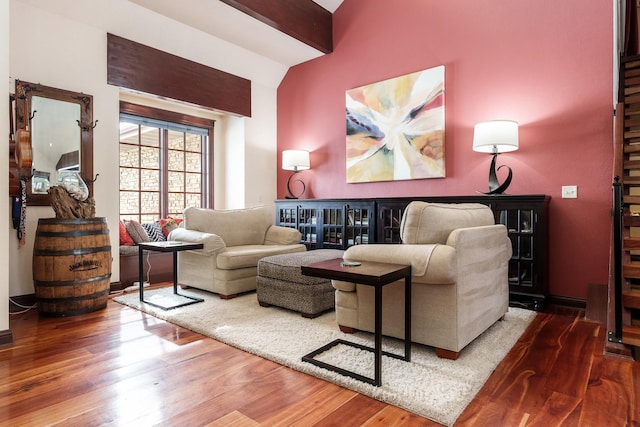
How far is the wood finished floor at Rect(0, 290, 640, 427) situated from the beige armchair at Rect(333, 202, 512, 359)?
297mm

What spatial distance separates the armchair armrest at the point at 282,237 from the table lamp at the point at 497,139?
202cm

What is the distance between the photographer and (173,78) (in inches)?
170

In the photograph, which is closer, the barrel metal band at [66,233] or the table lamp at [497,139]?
the barrel metal band at [66,233]

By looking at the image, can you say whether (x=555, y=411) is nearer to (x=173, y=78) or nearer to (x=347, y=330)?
(x=347, y=330)

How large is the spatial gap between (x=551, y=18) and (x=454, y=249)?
2.69 m

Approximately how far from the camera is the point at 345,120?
4.77 metres

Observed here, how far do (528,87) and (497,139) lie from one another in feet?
2.24

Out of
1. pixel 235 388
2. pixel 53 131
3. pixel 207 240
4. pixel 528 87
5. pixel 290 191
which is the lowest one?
pixel 235 388

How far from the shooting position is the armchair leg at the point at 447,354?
203cm

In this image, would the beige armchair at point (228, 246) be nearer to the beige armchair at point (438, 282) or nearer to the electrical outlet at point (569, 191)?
the beige armchair at point (438, 282)

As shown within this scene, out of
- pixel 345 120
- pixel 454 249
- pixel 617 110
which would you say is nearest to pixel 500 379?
pixel 454 249

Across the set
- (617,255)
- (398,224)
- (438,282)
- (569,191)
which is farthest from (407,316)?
(569,191)

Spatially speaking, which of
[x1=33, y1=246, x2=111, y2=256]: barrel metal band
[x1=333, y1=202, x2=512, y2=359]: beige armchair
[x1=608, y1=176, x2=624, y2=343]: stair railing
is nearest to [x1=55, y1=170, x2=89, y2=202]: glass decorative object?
[x1=33, y1=246, x2=111, y2=256]: barrel metal band

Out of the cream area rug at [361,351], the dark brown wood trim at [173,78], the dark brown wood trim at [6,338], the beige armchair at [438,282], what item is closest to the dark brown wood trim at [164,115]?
the dark brown wood trim at [173,78]
